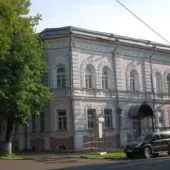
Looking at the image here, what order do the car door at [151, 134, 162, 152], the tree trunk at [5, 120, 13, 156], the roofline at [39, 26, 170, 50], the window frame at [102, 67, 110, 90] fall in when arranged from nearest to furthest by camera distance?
1. the car door at [151, 134, 162, 152]
2. the tree trunk at [5, 120, 13, 156]
3. the roofline at [39, 26, 170, 50]
4. the window frame at [102, 67, 110, 90]

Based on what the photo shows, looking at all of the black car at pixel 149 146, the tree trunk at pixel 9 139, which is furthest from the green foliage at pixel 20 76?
the black car at pixel 149 146

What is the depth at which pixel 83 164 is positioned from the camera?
2431 cm

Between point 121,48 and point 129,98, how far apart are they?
15.2ft

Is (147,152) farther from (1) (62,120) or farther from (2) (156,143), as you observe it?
(1) (62,120)

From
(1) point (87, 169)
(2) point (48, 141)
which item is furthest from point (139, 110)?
(1) point (87, 169)

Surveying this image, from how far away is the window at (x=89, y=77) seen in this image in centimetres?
3716

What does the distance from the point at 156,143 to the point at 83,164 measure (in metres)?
7.39

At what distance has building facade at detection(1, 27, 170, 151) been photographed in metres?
35.5

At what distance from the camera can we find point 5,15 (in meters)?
20.5

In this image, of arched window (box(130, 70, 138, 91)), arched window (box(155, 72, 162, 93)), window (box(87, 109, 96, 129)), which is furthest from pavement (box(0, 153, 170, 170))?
arched window (box(155, 72, 162, 93))

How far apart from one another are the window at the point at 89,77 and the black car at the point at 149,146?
871cm

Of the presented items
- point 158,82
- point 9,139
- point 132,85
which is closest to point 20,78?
point 9,139

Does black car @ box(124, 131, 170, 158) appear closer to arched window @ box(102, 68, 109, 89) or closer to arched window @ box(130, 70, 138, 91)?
arched window @ box(102, 68, 109, 89)

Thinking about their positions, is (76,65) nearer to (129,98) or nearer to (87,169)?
(129,98)
